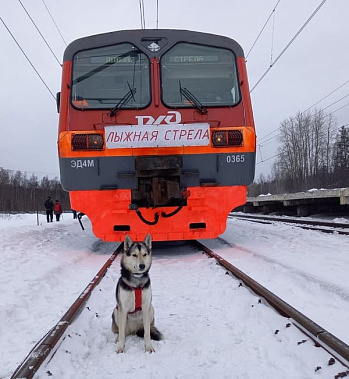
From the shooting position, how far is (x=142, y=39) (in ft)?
22.6

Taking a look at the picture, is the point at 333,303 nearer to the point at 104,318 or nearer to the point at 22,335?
the point at 104,318

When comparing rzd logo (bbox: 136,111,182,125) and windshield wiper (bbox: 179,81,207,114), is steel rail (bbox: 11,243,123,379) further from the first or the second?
windshield wiper (bbox: 179,81,207,114)

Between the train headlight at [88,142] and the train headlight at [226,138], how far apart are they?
1986 mm

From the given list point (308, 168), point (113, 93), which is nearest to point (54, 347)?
point (113, 93)

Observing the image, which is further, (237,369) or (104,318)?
(104,318)

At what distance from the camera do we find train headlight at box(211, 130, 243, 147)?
21.5 feet

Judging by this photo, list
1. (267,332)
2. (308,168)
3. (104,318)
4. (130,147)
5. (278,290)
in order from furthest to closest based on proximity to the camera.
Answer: (308,168), (130,147), (278,290), (104,318), (267,332)

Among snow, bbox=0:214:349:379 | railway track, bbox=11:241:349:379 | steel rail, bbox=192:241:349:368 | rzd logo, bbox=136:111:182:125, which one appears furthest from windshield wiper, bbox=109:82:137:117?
steel rail, bbox=192:241:349:368

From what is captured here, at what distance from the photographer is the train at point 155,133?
640 centimetres

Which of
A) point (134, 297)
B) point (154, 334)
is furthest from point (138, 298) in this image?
point (154, 334)

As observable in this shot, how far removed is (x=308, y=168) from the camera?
56.1 metres

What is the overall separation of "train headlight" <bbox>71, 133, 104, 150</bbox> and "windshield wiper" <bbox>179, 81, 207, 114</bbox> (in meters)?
1.68

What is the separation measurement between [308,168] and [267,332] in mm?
56711

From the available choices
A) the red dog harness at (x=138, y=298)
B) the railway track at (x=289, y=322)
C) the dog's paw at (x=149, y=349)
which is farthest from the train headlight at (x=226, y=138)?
the dog's paw at (x=149, y=349)
